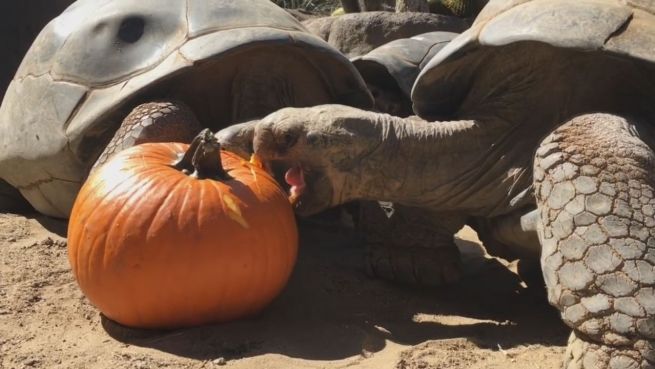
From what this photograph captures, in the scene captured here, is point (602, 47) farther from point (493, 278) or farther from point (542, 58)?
point (493, 278)

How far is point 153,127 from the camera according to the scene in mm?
4035

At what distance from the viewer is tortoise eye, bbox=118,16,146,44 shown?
453 centimetres

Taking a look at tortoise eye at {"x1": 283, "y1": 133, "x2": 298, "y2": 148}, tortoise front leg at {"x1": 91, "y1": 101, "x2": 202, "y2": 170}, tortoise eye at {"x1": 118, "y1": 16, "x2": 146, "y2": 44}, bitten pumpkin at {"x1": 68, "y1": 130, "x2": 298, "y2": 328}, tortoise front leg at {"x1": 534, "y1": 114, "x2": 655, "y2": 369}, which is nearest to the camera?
tortoise front leg at {"x1": 534, "y1": 114, "x2": 655, "y2": 369}

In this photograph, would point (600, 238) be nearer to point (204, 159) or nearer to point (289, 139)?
point (289, 139)

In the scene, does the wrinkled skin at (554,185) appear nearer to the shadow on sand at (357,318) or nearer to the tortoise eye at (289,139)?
the tortoise eye at (289,139)

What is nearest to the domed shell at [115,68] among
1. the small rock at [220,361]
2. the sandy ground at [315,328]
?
the sandy ground at [315,328]

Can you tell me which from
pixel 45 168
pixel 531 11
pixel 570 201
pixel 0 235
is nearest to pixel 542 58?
pixel 531 11

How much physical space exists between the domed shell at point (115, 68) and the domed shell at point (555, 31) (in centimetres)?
92

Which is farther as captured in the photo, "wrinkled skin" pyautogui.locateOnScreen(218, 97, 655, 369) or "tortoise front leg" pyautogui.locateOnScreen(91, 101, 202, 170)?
"tortoise front leg" pyautogui.locateOnScreen(91, 101, 202, 170)

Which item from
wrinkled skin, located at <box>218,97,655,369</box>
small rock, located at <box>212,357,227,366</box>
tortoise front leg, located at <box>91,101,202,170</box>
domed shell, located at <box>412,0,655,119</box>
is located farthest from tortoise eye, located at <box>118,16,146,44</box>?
small rock, located at <box>212,357,227,366</box>

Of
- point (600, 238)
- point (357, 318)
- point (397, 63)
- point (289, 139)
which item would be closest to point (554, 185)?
point (600, 238)

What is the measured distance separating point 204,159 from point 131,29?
1.59 metres

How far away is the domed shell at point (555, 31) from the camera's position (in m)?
3.23

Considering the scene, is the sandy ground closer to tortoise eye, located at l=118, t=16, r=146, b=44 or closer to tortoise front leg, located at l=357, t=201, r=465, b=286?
tortoise front leg, located at l=357, t=201, r=465, b=286
